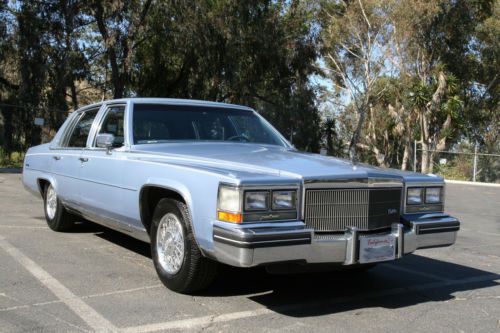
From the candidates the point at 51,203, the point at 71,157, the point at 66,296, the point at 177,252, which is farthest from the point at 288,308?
the point at 51,203

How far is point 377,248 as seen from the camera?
4.34 meters

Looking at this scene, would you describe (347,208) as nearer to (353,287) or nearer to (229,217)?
(229,217)

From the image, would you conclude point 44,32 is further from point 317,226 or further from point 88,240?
point 317,226

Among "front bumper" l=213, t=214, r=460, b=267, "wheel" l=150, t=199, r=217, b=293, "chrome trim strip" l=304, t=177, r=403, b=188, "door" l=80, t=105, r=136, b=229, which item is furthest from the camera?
"door" l=80, t=105, r=136, b=229

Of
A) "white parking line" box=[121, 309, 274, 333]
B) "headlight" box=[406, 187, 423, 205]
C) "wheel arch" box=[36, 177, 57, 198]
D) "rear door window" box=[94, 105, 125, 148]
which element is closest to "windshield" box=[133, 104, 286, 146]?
"rear door window" box=[94, 105, 125, 148]

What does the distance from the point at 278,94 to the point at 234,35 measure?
5.82 meters

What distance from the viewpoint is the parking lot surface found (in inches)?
159

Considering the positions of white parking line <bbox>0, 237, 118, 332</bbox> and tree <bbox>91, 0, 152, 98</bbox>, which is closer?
white parking line <bbox>0, 237, 118, 332</bbox>

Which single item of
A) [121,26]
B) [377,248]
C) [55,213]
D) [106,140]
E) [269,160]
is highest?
[121,26]

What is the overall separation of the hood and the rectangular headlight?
40 cm

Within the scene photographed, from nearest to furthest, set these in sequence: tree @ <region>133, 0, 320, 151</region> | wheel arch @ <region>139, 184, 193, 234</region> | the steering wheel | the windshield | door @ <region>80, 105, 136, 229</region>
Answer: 1. wheel arch @ <region>139, 184, 193, 234</region>
2. door @ <region>80, 105, 136, 229</region>
3. the windshield
4. the steering wheel
5. tree @ <region>133, 0, 320, 151</region>

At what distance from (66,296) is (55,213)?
3082mm

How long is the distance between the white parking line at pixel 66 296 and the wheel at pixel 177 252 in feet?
2.48

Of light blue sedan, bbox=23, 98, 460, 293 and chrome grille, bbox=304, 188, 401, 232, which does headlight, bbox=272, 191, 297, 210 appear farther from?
chrome grille, bbox=304, 188, 401, 232
